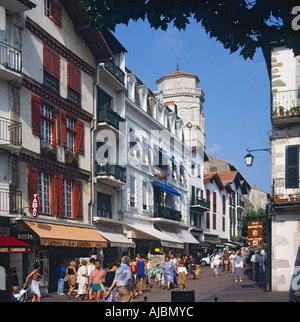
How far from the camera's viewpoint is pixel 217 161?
250 feet

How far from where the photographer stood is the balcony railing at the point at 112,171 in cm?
2833

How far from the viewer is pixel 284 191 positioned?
21406 mm

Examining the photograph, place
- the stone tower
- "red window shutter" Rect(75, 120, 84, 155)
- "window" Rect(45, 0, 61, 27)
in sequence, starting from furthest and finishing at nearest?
1. the stone tower
2. "red window shutter" Rect(75, 120, 84, 155)
3. "window" Rect(45, 0, 61, 27)

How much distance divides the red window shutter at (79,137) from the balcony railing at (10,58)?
5927mm

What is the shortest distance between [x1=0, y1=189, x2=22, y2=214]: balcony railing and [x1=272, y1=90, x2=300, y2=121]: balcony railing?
1062cm

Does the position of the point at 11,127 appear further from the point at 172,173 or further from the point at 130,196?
the point at 172,173

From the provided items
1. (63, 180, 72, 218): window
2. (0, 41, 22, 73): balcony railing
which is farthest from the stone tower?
(0, 41, 22, 73): balcony railing

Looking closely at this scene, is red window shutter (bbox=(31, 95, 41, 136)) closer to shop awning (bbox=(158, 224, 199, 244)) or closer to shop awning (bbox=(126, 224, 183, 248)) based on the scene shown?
shop awning (bbox=(126, 224, 183, 248))

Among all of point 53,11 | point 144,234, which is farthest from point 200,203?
point 53,11

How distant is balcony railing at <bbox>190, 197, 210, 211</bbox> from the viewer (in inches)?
1972

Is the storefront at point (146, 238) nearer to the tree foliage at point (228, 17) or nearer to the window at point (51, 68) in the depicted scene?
the window at point (51, 68)

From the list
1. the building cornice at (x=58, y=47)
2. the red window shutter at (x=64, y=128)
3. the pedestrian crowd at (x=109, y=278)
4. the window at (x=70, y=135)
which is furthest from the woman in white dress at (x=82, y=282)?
the building cornice at (x=58, y=47)
